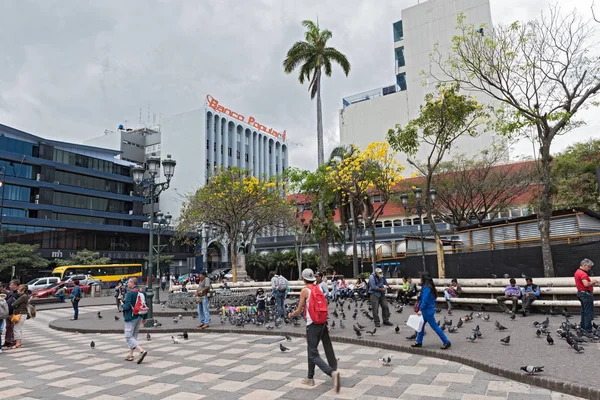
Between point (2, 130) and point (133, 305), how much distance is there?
49.3 metres

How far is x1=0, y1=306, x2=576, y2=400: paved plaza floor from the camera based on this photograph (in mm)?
5750

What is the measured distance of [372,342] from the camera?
351 inches

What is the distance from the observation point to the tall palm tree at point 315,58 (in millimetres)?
29766

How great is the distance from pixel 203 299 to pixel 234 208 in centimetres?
1300

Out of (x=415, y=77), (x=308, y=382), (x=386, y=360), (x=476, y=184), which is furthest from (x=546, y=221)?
(x=415, y=77)

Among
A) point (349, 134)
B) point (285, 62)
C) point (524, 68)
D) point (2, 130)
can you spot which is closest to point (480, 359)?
point (524, 68)

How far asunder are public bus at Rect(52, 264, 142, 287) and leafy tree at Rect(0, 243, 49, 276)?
235 centimetres

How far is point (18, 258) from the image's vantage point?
1417 inches

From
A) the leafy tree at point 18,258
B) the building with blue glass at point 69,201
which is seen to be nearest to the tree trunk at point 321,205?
the leafy tree at point 18,258

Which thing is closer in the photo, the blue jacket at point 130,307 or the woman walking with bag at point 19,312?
the blue jacket at point 130,307

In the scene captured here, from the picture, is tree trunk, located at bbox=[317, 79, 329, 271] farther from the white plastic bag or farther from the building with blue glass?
the building with blue glass

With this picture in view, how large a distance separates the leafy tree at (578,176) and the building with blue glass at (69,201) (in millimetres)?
49120

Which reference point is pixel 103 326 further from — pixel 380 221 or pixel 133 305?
pixel 380 221

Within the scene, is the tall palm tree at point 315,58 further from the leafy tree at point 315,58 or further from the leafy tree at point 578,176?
the leafy tree at point 578,176
